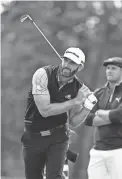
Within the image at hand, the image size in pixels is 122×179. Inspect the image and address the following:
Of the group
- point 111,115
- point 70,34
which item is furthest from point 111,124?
point 70,34

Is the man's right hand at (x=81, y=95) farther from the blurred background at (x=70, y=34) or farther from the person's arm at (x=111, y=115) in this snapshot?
the blurred background at (x=70, y=34)

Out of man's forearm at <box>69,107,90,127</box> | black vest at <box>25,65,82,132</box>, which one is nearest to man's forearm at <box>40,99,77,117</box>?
black vest at <box>25,65,82,132</box>

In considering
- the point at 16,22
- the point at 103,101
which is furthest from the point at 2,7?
the point at 103,101

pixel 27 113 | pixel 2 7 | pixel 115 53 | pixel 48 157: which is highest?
pixel 2 7

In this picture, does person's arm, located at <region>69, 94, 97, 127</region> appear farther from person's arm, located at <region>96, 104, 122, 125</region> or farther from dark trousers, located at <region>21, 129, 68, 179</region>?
person's arm, located at <region>96, 104, 122, 125</region>

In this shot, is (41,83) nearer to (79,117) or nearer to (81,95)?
(81,95)

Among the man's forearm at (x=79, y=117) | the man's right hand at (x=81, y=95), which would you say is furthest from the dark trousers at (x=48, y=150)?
the man's right hand at (x=81, y=95)

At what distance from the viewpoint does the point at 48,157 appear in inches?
300

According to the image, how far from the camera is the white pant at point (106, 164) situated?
825 centimetres

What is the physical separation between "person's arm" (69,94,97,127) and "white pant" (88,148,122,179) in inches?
26.9

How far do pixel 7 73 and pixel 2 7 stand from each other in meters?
4.05

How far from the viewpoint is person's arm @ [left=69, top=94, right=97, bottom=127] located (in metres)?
7.87

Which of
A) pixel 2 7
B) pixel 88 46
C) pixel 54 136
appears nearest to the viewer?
pixel 54 136

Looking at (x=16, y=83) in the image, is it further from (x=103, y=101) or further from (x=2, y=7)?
(x=103, y=101)
